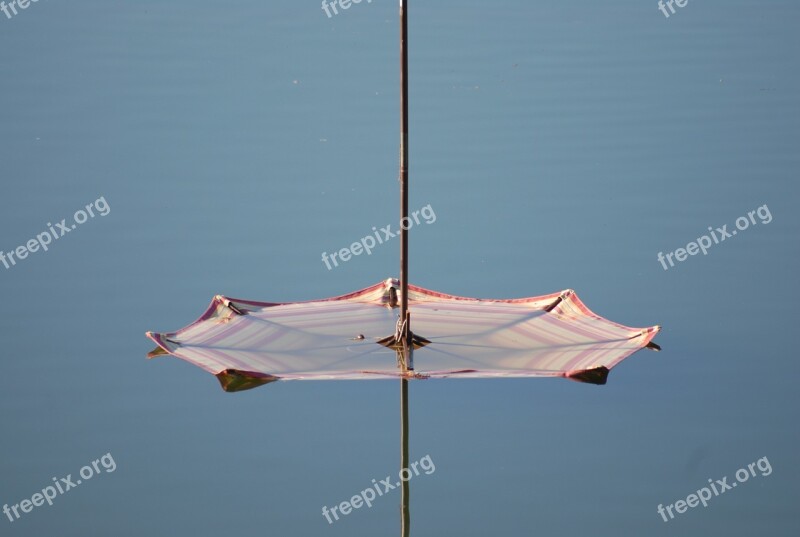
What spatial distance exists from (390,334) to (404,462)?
491 millimetres

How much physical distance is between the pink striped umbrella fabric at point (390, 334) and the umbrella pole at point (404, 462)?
0.96 ft

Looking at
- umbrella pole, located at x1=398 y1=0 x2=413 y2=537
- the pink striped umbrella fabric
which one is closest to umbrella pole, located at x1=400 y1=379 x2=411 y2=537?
umbrella pole, located at x1=398 y1=0 x2=413 y2=537

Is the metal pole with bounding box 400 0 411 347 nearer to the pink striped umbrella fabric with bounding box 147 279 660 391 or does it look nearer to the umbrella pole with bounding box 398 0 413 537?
the umbrella pole with bounding box 398 0 413 537

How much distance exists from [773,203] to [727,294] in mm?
990

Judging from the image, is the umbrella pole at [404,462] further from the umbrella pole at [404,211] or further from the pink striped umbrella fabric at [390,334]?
the pink striped umbrella fabric at [390,334]

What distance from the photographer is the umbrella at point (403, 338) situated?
17.3ft

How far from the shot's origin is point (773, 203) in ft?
24.5

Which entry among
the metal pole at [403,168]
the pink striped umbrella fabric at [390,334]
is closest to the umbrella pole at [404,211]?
the metal pole at [403,168]

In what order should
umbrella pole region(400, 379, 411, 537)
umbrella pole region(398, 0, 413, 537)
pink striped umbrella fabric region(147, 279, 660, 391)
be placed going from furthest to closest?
1. umbrella pole region(398, 0, 413, 537)
2. pink striped umbrella fabric region(147, 279, 660, 391)
3. umbrella pole region(400, 379, 411, 537)

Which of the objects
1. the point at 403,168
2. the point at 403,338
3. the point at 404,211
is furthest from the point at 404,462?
the point at 403,168

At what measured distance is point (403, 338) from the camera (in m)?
5.48

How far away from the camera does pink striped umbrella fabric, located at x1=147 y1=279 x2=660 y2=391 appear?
17.3ft

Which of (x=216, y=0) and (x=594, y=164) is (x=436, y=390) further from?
(x=216, y=0)

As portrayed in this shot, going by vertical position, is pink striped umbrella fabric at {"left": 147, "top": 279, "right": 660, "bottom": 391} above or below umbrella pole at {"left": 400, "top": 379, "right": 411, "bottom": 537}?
above
